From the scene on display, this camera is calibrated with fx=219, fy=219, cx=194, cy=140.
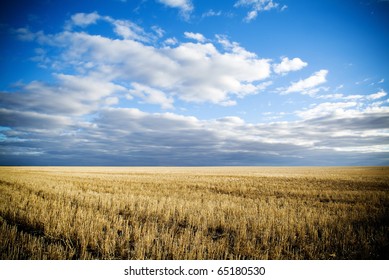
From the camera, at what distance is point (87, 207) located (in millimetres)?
10680

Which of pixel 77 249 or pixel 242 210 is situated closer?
pixel 77 249

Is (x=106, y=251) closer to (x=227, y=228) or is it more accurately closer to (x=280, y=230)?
(x=227, y=228)

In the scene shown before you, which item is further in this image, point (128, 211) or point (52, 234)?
point (128, 211)

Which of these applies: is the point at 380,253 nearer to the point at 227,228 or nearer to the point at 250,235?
the point at 250,235

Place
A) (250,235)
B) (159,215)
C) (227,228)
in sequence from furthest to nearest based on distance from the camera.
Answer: (159,215) < (227,228) < (250,235)

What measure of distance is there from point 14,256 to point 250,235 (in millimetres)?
6527

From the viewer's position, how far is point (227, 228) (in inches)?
309

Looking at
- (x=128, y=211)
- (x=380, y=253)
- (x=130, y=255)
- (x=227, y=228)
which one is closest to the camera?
(x=130, y=255)
